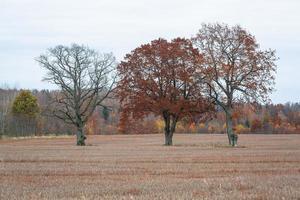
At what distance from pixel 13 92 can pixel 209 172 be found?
155506 millimetres

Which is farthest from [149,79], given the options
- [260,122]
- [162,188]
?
[260,122]

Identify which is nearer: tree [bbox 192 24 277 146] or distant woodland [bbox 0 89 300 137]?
tree [bbox 192 24 277 146]

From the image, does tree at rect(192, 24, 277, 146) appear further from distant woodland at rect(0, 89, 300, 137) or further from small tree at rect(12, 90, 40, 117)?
small tree at rect(12, 90, 40, 117)

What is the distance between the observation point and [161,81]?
216ft

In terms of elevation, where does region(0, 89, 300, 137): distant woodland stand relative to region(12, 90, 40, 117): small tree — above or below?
below

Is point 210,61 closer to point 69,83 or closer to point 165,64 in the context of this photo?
point 165,64

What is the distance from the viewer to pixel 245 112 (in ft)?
200

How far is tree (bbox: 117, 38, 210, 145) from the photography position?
64.4 metres

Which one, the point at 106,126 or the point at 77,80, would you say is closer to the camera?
the point at 77,80

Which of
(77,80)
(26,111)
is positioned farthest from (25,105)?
(77,80)

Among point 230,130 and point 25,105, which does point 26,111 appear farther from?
point 230,130

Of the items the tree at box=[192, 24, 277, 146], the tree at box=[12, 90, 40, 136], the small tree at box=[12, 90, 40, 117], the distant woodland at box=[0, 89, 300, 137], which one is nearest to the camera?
the tree at box=[192, 24, 277, 146]

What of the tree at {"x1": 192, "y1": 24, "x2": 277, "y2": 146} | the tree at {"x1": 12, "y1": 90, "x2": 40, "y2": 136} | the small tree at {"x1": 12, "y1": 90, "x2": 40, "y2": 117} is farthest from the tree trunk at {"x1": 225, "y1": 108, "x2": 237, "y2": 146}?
the small tree at {"x1": 12, "y1": 90, "x2": 40, "y2": 117}

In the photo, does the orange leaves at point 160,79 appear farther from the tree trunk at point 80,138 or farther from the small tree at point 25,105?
the small tree at point 25,105
